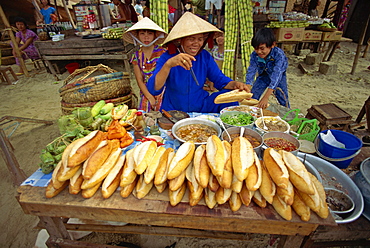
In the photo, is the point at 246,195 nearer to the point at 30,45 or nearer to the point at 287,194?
the point at 287,194

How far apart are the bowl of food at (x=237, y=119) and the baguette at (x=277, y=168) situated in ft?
2.12

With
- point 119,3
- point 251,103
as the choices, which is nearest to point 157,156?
point 251,103

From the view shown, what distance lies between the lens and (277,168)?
126cm

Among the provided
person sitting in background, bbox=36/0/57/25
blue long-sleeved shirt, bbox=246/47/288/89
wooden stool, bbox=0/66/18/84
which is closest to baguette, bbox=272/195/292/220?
blue long-sleeved shirt, bbox=246/47/288/89

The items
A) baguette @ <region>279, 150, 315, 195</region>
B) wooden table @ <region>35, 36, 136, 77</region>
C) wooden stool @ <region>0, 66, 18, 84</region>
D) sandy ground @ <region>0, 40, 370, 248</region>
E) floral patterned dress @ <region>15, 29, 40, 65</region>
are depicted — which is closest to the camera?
baguette @ <region>279, 150, 315, 195</region>

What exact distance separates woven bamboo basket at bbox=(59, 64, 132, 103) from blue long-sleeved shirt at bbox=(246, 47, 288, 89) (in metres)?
2.81

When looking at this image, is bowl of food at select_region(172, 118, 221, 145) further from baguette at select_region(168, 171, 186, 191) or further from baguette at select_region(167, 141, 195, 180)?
baguette at select_region(168, 171, 186, 191)

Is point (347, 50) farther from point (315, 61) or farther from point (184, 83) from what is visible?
point (184, 83)

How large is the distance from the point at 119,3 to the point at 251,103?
8.03 meters

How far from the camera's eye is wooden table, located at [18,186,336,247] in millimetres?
1302

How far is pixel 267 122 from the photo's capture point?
7.22ft

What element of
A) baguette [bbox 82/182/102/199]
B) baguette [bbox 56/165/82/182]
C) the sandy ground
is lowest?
the sandy ground

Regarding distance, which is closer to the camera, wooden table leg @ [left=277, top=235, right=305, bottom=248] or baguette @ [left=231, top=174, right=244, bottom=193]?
baguette @ [left=231, top=174, right=244, bottom=193]

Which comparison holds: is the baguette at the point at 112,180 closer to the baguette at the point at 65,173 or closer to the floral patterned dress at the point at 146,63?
the baguette at the point at 65,173
